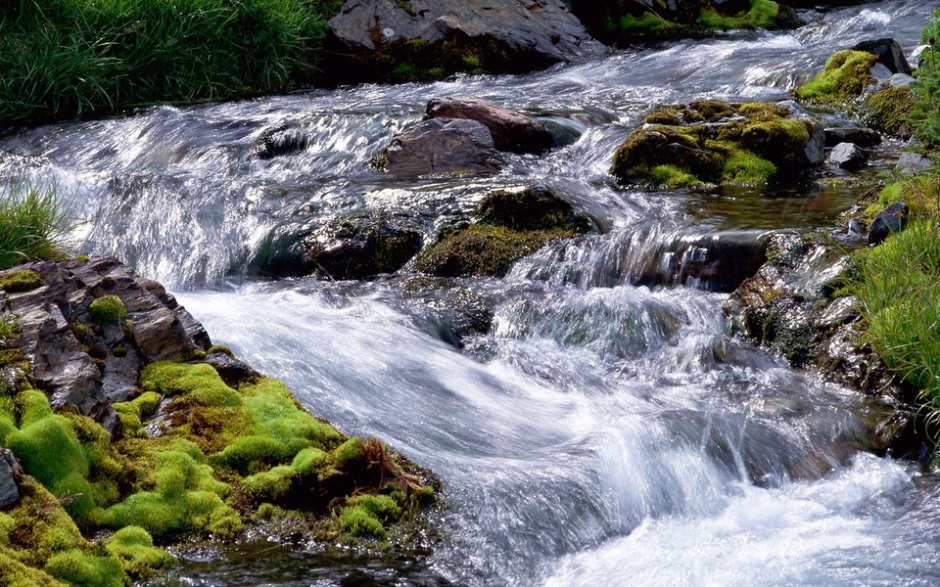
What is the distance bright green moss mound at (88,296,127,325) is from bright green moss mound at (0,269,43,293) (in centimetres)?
33

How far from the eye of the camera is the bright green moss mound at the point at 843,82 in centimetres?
1297

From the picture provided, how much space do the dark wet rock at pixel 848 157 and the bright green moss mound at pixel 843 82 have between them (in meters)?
1.91

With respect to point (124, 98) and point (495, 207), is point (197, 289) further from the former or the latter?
point (124, 98)

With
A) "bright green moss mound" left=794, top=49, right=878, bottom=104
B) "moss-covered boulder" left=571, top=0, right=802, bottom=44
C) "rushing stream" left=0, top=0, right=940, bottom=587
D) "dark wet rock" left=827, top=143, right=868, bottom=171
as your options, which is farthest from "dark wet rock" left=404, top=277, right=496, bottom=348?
"moss-covered boulder" left=571, top=0, right=802, bottom=44

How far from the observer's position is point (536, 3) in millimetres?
18547

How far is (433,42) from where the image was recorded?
17.3 meters

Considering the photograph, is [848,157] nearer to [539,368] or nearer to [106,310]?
[539,368]

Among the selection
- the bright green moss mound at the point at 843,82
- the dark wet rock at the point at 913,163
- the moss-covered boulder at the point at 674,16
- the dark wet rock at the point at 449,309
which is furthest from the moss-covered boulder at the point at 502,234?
the moss-covered boulder at the point at 674,16

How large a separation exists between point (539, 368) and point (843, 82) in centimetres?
793

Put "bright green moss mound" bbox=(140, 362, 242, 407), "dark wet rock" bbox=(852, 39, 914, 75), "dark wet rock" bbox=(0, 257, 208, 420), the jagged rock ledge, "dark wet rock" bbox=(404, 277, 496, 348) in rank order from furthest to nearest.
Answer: "dark wet rock" bbox=(852, 39, 914, 75) → "dark wet rock" bbox=(404, 277, 496, 348) → "bright green moss mound" bbox=(140, 362, 242, 407) → "dark wet rock" bbox=(0, 257, 208, 420) → the jagged rock ledge

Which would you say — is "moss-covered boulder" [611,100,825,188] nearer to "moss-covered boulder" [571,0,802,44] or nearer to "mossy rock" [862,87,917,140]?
"mossy rock" [862,87,917,140]

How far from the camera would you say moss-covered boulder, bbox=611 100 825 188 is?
10820mm

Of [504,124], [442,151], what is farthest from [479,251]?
[504,124]

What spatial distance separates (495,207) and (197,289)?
2896 mm
